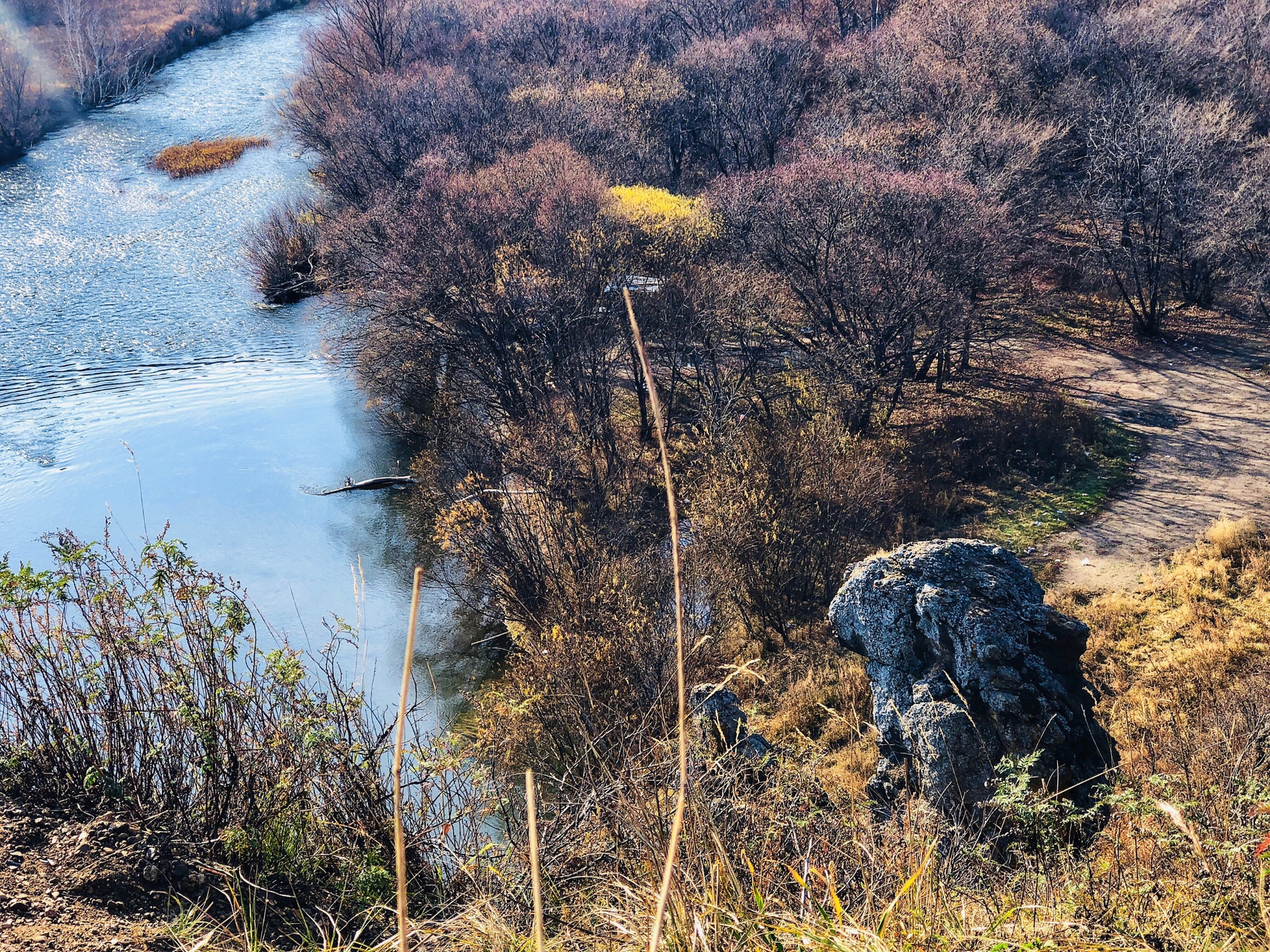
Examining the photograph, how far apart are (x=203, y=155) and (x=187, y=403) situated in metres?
20.8

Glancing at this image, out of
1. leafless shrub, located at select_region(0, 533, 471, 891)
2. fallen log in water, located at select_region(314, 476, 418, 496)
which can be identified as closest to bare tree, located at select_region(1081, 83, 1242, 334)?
fallen log in water, located at select_region(314, 476, 418, 496)

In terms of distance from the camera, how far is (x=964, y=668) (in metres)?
7.66

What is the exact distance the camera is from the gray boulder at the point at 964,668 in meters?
7.04

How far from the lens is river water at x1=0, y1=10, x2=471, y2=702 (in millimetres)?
16156

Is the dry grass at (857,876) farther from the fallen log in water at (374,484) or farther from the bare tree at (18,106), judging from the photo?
the bare tree at (18,106)

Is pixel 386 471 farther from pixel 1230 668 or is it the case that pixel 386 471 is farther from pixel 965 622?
pixel 1230 668

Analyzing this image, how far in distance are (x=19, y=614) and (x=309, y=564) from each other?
12092mm

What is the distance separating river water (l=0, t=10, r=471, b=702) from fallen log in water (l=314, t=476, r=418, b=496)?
0.26m

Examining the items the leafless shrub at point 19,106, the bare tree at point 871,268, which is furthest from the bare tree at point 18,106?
the bare tree at point 871,268

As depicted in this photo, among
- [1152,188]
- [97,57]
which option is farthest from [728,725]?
[97,57]

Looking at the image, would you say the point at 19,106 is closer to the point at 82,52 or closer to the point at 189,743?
the point at 82,52

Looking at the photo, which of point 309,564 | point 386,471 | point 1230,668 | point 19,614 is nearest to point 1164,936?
point 19,614

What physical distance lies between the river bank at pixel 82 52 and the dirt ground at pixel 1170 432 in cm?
4149

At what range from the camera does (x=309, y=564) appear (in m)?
16.5
